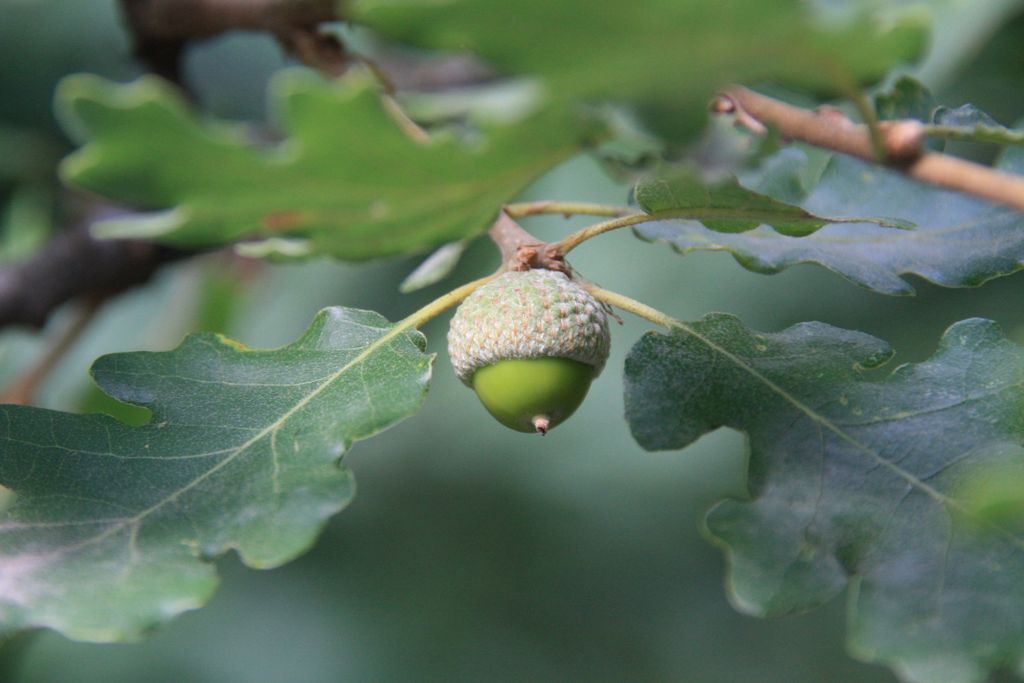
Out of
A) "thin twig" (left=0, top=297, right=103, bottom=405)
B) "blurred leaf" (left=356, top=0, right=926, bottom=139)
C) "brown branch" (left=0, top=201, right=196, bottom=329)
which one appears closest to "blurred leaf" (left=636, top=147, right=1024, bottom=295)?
"blurred leaf" (left=356, top=0, right=926, bottom=139)

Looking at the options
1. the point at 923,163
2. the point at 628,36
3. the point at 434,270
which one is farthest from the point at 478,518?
the point at 628,36

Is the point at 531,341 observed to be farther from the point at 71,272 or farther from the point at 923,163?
the point at 71,272

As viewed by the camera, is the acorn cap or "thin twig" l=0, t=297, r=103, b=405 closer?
the acorn cap

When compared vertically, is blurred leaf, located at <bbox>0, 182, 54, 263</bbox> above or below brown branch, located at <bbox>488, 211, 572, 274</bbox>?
below

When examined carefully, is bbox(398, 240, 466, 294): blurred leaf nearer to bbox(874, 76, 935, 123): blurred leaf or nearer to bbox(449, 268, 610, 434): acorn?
bbox(449, 268, 610, 434): acorn

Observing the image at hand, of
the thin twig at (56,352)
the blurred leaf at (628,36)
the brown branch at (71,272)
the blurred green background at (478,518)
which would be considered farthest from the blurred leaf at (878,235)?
the blurred green background at (478,518)

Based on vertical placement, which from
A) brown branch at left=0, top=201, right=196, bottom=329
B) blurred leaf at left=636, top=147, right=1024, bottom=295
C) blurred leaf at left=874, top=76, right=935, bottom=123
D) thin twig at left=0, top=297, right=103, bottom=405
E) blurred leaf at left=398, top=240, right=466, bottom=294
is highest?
blurred leaf at left=874, top=76, right=935, bottom=123

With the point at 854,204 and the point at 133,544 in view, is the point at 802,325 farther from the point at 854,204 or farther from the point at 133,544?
the point at 133,544
